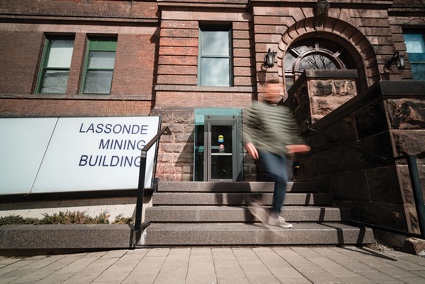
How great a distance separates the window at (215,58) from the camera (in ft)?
24.2

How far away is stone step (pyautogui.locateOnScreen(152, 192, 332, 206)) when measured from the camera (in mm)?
3479

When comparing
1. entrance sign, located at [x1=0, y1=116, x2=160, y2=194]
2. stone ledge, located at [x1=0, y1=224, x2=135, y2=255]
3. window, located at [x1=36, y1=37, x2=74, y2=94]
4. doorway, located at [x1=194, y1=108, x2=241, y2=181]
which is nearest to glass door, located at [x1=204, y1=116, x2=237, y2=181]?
doorway, located at [x1=194, y1=108, x2=241, y2=181]

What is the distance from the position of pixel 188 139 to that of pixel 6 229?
14.6ft

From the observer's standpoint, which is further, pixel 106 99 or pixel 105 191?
pixel 106 99

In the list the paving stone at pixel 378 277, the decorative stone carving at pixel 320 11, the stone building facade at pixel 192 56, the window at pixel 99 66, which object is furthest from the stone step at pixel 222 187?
the decorative stone carving at pixel 320 11

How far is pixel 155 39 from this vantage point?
796 cm

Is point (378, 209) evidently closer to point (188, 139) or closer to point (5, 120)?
point (188, 139)

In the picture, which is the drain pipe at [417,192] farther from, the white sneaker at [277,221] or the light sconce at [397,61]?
the light sconce at [397,61]

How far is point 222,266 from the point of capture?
2.05 meters

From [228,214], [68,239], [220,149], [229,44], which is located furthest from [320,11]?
[68,239]

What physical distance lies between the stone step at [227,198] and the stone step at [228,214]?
10.0 inches

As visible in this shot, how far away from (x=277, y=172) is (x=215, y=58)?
5.98m

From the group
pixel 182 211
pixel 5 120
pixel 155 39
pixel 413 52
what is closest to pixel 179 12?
pixel 155 39

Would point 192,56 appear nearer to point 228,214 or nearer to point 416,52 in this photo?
point 228,214
